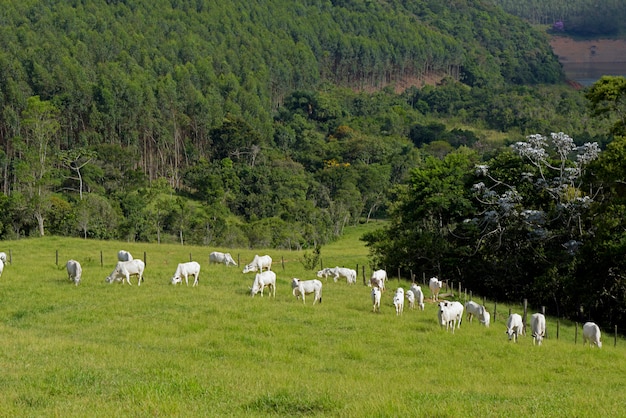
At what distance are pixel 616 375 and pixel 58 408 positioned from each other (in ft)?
52.1

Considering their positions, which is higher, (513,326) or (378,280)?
(378,280)

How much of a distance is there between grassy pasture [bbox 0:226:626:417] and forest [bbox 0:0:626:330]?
7974 mm

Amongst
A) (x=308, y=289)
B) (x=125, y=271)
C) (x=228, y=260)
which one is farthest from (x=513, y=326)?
(x=228, y=260)

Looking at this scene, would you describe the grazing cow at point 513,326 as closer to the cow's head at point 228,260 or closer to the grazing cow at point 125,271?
the grazing cow at point 125,271

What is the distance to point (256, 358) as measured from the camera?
21.3 meters

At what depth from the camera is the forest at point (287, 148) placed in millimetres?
43219

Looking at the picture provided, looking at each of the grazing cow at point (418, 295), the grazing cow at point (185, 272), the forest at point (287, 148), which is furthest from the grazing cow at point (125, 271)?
the forest at point (287, 148)

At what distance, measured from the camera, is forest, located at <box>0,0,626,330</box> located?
43219 mm

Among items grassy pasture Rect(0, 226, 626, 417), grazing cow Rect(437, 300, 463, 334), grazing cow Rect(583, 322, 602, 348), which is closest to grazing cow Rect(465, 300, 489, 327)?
grassy pasture Rect(0, 226, 626, 417)

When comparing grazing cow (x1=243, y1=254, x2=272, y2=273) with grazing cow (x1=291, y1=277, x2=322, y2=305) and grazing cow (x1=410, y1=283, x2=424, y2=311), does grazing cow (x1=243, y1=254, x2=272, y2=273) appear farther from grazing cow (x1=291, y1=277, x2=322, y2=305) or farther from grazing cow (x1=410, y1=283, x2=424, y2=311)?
grazing cow (x1=410, y1=283, x2=424, y2=311)

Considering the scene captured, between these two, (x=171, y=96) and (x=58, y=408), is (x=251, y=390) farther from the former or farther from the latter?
(x=171, y=96)

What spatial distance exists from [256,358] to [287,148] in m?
108

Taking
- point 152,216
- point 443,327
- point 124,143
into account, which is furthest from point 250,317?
point 124,143

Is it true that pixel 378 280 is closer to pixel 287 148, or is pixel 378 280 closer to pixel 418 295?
pixel 418 295
